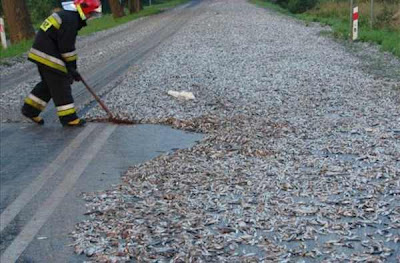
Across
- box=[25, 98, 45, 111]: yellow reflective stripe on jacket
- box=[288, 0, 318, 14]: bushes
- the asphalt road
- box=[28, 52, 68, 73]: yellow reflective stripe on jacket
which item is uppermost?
box=[28, 52, 68, 73]: yellow reflective stripe on jacket

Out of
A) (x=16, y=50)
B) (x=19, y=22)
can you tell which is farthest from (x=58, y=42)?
(x=19, y=22)

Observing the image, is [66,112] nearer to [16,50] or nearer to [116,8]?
[16,50]

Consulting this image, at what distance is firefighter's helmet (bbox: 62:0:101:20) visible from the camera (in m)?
7.75

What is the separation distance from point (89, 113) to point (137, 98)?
1.16 m

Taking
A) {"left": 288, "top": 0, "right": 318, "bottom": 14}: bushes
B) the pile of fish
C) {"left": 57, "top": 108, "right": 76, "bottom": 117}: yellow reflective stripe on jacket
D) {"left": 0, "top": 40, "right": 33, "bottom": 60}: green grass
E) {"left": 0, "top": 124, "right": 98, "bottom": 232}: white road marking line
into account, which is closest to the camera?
the pile of fish

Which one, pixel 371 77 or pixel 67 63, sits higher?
pixel 67 63

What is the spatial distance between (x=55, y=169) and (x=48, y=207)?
1157mm

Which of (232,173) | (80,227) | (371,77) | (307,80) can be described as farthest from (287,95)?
(80,227)

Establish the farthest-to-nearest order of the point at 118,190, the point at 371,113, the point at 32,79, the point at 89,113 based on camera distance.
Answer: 1. the point at 32,79
2. the point at 89,113
3. the point at 371,113
4. the point at 118,190

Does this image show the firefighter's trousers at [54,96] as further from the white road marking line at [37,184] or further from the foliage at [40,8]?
the foliage at [40,8]

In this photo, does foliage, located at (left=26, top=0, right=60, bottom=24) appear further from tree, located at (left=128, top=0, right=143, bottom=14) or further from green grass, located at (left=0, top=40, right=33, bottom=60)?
green grass, located at (left=0, top=40, right=33, bottom=60)

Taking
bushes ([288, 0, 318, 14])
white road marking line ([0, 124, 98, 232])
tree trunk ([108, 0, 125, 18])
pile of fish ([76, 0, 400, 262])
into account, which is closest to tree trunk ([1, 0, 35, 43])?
pile of fish ([76, 0, 400, 262])

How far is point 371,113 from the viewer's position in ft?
25.8

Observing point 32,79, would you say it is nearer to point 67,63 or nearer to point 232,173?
point 67,63
